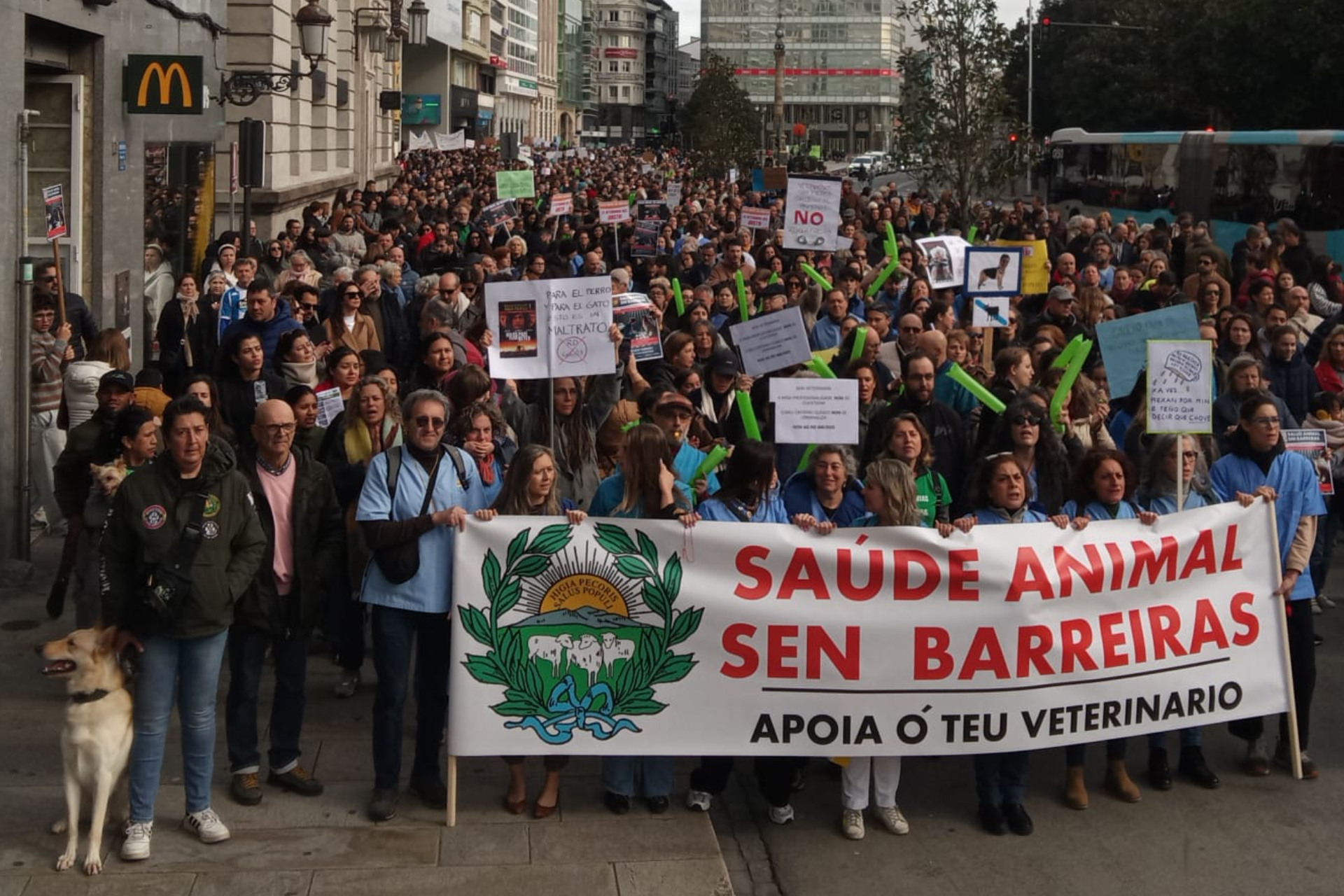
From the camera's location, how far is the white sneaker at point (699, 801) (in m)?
6.88

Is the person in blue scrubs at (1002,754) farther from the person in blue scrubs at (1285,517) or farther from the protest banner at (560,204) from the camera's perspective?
the protest banner at (560,204)

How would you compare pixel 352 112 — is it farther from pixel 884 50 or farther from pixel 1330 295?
pixel 884 50

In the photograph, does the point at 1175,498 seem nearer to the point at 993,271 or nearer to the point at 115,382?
the point at 115,382

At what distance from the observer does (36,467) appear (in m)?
11.3

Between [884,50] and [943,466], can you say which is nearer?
[943,466]

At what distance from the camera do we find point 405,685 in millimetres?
6715

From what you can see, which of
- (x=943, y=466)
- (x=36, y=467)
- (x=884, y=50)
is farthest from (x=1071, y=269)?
(x=884, y=50)

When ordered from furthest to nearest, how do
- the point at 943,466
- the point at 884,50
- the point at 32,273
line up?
the point at 884,50, the point at 32,273, the point at 943,466

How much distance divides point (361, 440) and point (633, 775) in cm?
223

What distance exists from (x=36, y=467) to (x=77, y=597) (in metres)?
3.79

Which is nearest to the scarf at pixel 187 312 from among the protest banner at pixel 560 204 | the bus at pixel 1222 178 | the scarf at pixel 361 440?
the scarf at pixel 361 440

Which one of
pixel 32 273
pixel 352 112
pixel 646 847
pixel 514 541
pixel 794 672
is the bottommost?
pixel 646 847

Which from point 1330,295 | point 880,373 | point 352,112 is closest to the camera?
point 880,373

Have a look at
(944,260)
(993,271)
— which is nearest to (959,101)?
(944,260)
